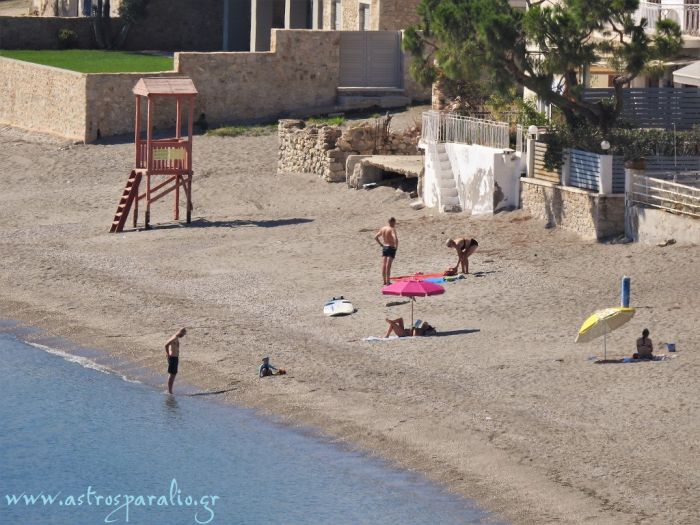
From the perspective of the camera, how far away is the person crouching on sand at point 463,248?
29781 millimetres

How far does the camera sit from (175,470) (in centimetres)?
2372

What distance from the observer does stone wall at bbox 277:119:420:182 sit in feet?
131

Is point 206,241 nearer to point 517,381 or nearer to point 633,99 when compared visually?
point 633,99

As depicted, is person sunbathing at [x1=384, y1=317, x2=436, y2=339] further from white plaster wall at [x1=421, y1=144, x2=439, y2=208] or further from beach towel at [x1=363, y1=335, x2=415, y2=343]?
white plaster wall at [x1=421, y1=144, x2=439, y2=208]

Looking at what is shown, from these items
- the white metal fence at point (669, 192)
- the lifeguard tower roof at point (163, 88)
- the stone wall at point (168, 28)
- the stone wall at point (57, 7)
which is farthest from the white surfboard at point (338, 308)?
the stone wall at point (57, 7)

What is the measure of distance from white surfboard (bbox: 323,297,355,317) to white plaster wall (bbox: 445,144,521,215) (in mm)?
6777

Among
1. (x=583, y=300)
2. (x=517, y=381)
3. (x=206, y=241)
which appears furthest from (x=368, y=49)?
(x=517, y=381)

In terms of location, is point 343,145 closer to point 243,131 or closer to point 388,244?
point 243,131

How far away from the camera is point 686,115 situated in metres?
34.7

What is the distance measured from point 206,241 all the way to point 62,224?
16.1 ft

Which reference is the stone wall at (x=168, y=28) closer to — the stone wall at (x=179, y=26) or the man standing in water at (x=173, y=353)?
the stone wall at (x=179, y=26)

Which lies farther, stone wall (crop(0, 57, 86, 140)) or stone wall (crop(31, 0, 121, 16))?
stone wall (crop(31, 0, 121, 16))

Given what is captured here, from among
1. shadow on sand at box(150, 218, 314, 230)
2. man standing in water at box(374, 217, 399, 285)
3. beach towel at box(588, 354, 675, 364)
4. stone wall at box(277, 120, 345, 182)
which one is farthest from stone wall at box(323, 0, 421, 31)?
beach towel at box(588, 354, 675, 364)

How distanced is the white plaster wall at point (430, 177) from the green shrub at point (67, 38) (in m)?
29.3
